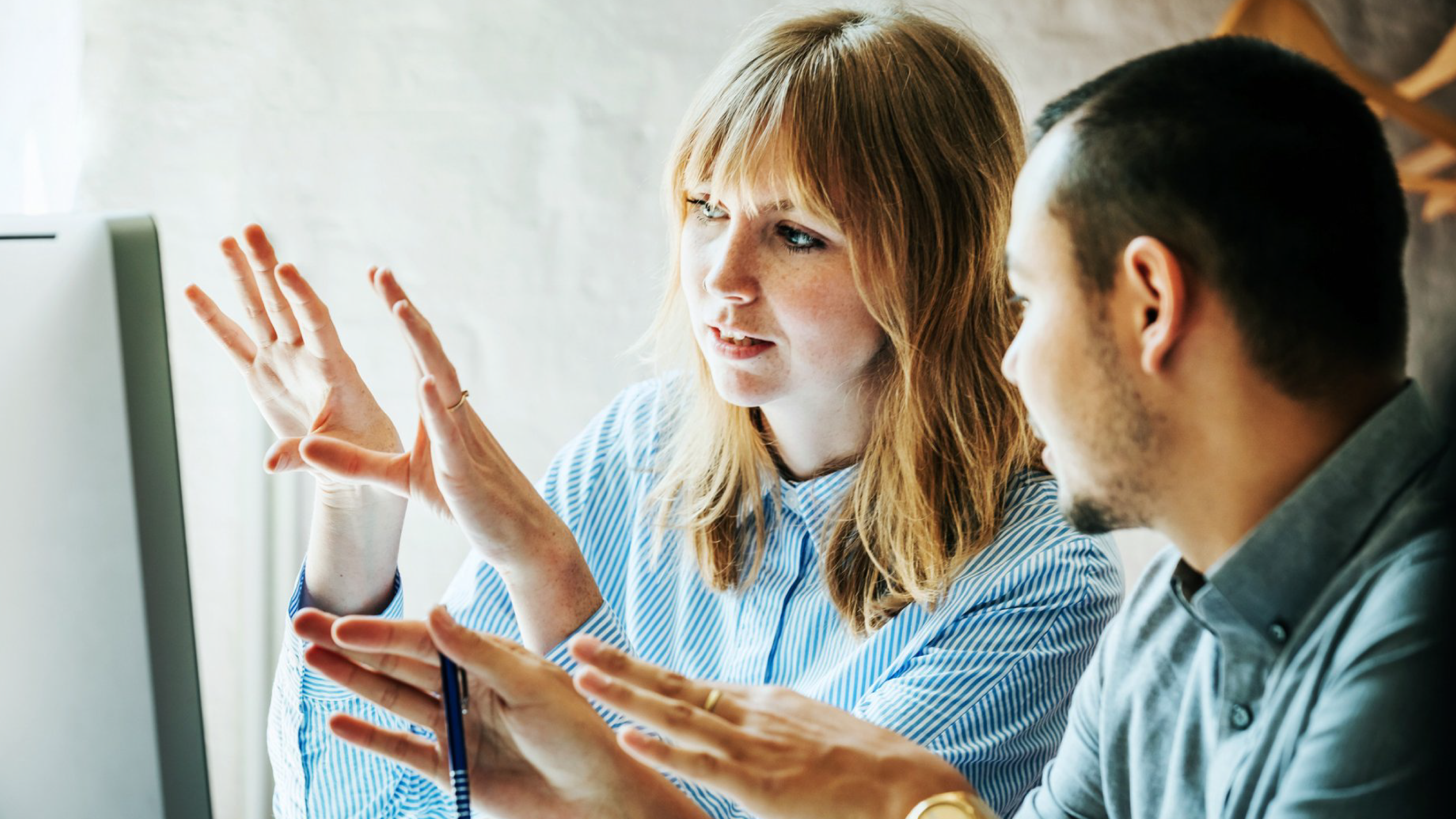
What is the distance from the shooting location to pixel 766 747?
852mm

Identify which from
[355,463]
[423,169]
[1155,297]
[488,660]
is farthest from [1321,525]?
[423,169]

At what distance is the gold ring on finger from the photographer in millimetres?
883

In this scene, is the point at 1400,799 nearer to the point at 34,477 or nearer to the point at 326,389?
the point at 34,477

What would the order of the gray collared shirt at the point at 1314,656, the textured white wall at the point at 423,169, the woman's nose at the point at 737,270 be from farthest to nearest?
the textured white wall at the point at 423,169 < the woman's nose at the point at 737,270 < the gray collared shirt at the point at 1314,656

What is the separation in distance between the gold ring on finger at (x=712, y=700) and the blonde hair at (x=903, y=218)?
435 millimetres

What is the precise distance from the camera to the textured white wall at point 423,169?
2164 millimetres

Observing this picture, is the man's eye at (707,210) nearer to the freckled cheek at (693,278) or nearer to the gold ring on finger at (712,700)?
the freckled cheek at (693,278)

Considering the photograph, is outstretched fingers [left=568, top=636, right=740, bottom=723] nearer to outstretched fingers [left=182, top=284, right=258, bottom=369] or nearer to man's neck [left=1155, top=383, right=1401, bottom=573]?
man's neck [left=1155, top=383, right=1401, bottom=573]

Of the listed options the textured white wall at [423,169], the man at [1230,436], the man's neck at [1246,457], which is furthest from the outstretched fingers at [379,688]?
the textured white wall at [423,169]

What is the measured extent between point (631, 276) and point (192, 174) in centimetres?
85

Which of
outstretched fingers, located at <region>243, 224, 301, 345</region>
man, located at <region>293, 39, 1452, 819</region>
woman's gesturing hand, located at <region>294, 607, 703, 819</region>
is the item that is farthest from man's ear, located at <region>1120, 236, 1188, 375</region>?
outstretched fingers, located at <region>243, 224, 301, 345</region>

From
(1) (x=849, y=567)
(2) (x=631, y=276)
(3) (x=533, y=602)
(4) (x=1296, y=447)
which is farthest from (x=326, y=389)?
(2) (x=631, y=276)

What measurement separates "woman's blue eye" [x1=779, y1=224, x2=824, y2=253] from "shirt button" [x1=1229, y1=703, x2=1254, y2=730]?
2.13ft

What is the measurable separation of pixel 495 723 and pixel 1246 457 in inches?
23.6
